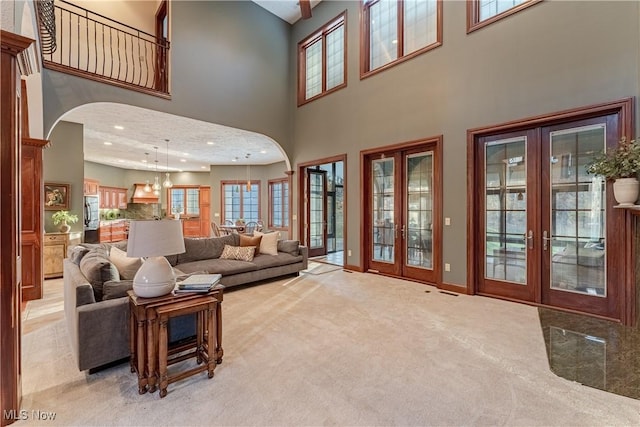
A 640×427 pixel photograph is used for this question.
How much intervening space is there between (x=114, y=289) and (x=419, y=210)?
4.42 m

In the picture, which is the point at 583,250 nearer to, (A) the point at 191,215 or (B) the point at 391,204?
(B) the point at 391,204

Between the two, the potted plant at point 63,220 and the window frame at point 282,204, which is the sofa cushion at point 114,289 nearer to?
the potted plant at point 63,220

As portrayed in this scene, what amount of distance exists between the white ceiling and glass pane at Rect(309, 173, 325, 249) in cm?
117

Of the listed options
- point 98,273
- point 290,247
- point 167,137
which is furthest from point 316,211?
point 98,273

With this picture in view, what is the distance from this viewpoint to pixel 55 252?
5.37 metres

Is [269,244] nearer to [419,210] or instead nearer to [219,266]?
[219,266]

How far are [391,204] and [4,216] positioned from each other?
499 centimetres

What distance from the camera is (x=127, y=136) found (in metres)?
6.91

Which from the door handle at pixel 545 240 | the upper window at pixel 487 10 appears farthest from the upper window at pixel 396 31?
the door handle at pixel 545 240

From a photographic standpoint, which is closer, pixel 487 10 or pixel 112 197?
pixel 487 10

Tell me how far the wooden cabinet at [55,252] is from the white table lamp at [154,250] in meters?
4.55

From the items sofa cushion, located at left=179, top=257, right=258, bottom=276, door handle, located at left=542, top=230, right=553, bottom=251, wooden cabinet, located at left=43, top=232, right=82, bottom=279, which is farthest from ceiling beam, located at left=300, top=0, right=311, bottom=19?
wooden cabinet, located at left=43, top=232, right=82, bottom=279

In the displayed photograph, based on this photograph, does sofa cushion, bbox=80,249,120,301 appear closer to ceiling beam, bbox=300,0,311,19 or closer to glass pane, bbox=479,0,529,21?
ceiling beam, bbox=300,0,311,19

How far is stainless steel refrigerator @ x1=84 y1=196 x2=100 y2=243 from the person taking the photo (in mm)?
7660
